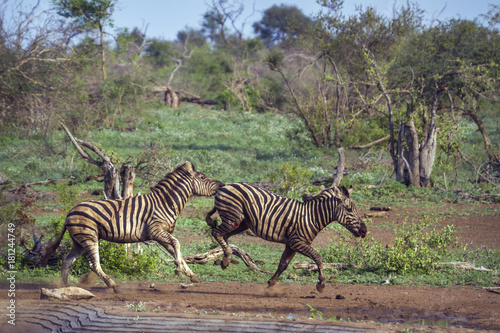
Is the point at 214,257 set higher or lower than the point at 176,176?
lower

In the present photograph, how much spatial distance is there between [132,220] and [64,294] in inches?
51.0

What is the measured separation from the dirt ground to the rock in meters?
0.11

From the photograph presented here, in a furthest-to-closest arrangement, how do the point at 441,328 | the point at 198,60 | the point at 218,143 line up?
the point at 198,60 < the point at 218,143 < the point at 441,328

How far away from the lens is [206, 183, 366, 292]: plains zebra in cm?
775

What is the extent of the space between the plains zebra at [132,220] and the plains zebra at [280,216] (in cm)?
50

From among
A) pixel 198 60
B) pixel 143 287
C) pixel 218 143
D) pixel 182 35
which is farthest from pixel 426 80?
pixel 182 35

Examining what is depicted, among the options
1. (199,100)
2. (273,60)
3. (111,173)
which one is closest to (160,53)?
(199,100)

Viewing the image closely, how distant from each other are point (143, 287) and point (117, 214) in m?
1.31

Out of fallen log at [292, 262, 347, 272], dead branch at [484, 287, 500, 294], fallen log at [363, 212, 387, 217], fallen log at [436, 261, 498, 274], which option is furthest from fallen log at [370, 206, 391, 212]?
dead branch at [484, 287, 500, 294]

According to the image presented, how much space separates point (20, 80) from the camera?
16453 mm

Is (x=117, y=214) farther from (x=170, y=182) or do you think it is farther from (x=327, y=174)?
(x=327, y=174)

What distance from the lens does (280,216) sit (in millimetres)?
7762

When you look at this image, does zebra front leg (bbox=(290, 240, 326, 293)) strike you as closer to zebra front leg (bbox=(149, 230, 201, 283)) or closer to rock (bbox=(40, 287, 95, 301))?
zebra front leg (bbox=(149, 230, 201, 283))

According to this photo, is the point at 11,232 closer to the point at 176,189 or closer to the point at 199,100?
the point at 176,189
